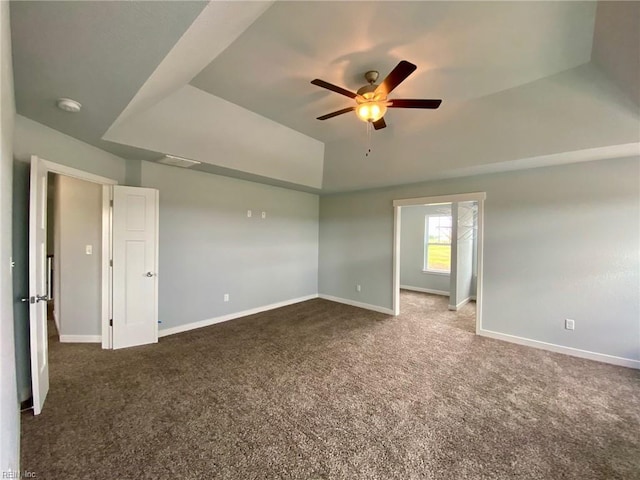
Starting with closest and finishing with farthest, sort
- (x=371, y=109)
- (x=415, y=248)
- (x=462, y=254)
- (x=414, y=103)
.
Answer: (x=414, y=103)
(x=371, y=109)
(x=462, y=254)
(x=415, y=248)

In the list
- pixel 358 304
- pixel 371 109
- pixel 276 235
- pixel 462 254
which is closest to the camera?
pixel 371 109

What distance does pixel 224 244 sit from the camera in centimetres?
452

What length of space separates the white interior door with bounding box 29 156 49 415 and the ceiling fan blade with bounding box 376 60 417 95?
2.98m

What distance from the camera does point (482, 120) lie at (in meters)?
3.27

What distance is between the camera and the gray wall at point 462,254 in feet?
17.8

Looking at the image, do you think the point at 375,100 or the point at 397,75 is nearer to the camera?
the point at 397,75

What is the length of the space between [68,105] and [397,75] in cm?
259

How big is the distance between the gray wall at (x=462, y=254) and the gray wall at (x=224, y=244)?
3047 mm

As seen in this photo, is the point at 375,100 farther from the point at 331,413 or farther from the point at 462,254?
the point at 462,254

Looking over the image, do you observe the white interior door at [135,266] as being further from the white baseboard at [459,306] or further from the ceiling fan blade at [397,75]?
the white baseboard at [459,306]

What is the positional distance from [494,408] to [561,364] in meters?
1.56

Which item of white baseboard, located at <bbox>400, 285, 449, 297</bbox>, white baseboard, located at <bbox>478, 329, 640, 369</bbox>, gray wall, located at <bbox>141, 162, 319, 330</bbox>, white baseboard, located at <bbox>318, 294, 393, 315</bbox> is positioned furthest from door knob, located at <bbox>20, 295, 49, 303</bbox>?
white baseboard, located at <bbox>400, 285, 449, 297</bbox>

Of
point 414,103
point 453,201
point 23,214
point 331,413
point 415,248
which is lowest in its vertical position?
point 331,413

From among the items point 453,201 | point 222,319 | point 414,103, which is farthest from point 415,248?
point 414,103
